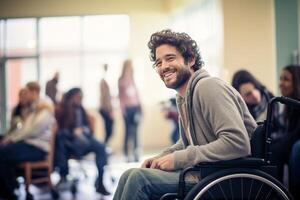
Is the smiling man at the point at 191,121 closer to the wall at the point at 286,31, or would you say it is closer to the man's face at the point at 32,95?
the man's face at the point at 32,95

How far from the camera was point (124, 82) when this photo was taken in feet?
15.8

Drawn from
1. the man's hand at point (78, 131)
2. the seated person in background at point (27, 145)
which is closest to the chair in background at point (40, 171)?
the seated person in background at point (27, 145)

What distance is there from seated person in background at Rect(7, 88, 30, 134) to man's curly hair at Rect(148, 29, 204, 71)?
2.36m


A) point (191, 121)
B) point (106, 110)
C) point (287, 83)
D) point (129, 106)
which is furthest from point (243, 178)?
point (129, 106)

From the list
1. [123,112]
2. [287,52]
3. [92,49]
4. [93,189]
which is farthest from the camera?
[92,49]

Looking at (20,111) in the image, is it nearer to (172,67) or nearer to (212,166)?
(172,67)

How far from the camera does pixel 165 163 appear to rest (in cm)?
171

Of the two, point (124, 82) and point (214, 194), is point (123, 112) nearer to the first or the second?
point (124, 82)

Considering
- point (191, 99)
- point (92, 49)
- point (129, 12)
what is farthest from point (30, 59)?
point (191, 99)

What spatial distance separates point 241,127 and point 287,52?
3.17 metres

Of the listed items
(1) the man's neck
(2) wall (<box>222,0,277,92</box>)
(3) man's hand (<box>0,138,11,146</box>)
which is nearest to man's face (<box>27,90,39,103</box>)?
(3) man's hand (<box>0,138,11,146</box>)

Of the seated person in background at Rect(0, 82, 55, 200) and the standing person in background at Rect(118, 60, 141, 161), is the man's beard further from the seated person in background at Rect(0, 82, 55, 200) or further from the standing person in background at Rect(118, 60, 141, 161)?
the standing person in background at Rect(118, 60, 141, 161)

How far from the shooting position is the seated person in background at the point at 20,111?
4012 mm

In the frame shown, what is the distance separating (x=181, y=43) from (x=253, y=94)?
1.29 m
